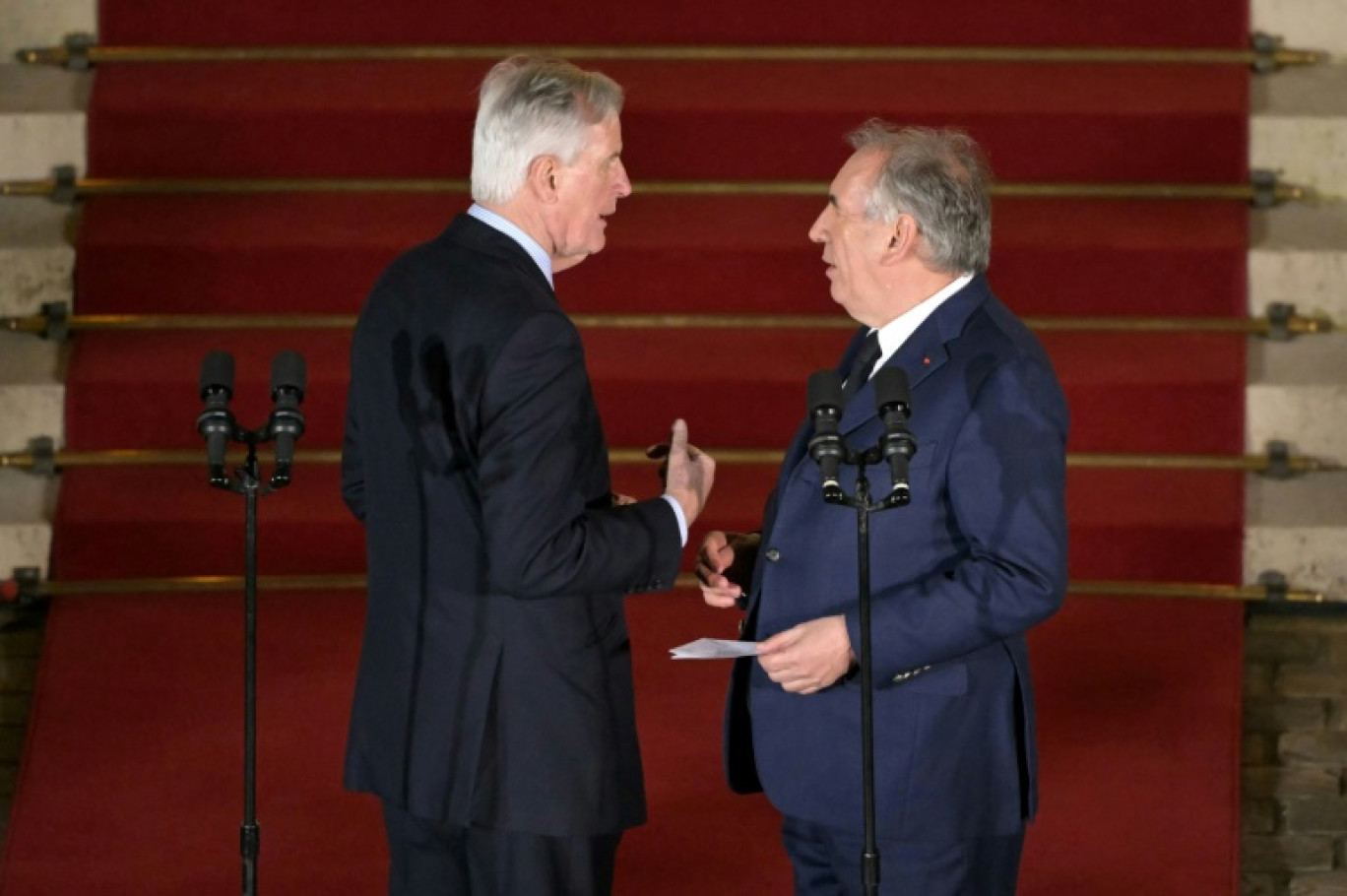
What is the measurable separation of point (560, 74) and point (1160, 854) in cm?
210

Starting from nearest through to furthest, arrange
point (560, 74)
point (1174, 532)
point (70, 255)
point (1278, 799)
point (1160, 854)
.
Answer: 1. point (560, 74)
2. point (1160, 854)
3. point (1278, 799)
4. point (1174, 532)
5. point (70, 255)

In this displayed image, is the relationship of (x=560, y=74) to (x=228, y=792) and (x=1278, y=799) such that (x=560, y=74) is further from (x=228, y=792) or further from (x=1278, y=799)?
(x=1278, y=799)

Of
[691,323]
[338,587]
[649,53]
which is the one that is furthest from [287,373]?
[649,53]

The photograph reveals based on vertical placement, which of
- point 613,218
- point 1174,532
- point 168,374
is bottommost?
point 1174,532

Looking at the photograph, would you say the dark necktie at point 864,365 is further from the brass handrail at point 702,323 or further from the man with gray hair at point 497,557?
the brass handrail at point 702,323

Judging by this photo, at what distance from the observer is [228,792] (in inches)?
172

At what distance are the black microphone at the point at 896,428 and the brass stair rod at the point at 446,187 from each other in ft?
8.52

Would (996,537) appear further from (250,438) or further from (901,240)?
(250,438)

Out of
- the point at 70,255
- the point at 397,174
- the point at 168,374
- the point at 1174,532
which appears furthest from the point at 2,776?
the point at 1174,532

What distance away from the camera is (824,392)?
2789mm

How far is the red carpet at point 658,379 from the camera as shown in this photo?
4.28 metres

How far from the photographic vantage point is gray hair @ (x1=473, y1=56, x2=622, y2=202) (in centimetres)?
288

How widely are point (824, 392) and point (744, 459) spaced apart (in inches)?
88.7

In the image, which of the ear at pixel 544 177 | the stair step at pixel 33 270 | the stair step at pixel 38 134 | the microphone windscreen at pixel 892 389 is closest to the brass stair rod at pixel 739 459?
the stair step at pixel 33 270
